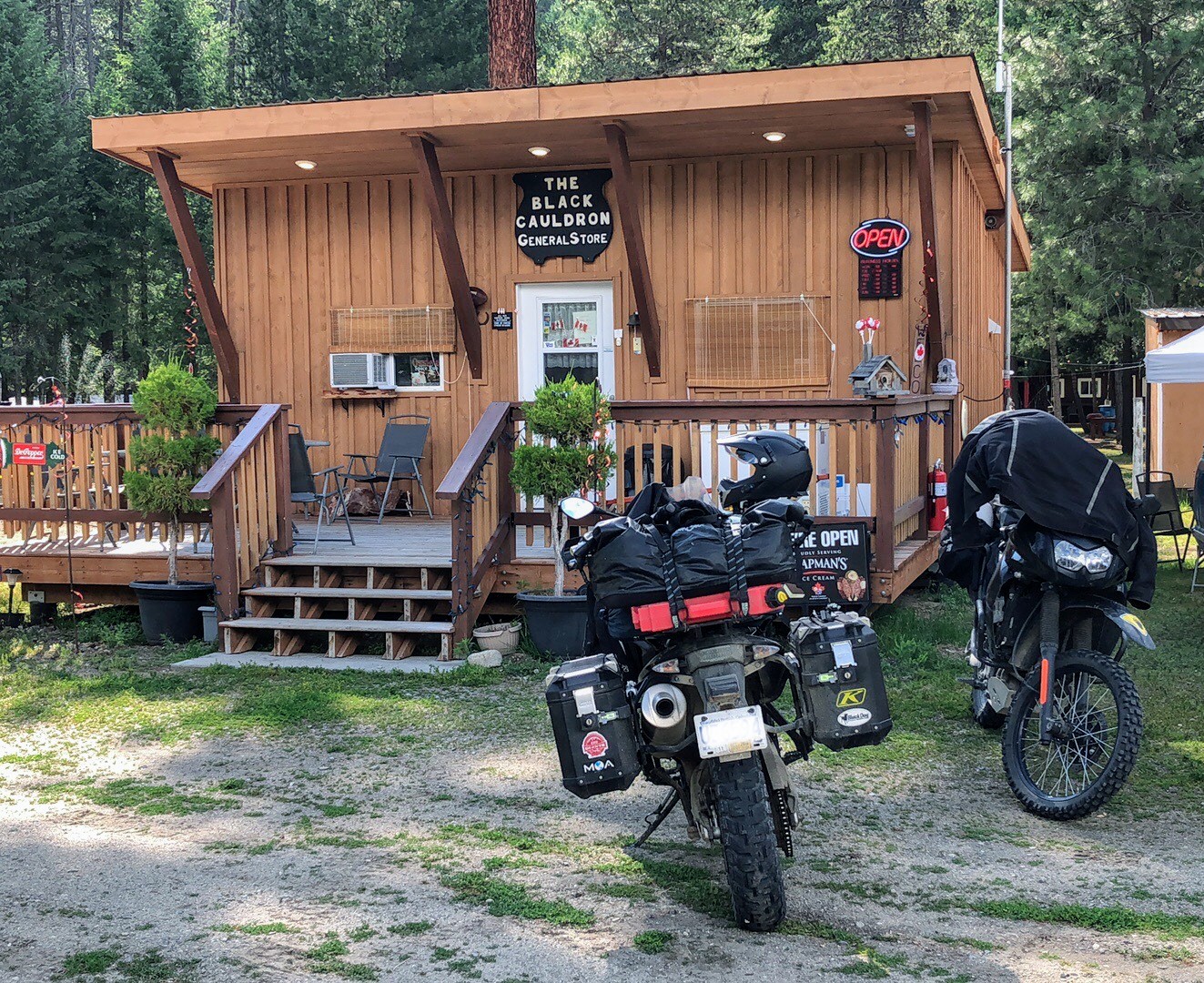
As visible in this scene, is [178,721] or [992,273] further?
[992,273]

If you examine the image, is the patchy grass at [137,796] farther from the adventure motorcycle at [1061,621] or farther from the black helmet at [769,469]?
the adventure motorcycle at [1061,621]

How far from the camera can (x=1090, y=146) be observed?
70.3 ft

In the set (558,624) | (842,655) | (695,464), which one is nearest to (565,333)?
(695,464)

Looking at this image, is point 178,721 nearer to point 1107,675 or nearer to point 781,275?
point 1107,675

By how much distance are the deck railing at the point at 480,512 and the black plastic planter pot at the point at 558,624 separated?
1.38 ft

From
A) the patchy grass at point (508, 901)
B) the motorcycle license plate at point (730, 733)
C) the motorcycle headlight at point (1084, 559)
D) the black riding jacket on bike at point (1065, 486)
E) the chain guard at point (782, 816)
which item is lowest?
the patchy grass at point (508, 901)

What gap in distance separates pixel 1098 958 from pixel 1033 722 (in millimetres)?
1577

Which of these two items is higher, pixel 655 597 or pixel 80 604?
pixel 655 597

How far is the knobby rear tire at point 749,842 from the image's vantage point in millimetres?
3412

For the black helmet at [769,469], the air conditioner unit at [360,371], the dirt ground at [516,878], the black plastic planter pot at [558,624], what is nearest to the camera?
the dirt ground at [516,878]

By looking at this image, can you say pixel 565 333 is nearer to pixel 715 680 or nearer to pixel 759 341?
pixel 759 341

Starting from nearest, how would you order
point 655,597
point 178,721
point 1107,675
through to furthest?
1. point 655,597
2. point 1107,675
3. point 178,721

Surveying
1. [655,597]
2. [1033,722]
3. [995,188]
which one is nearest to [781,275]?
[995,188]

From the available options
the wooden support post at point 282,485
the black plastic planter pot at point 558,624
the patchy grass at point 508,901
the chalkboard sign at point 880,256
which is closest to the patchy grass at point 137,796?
the patchy grass at point 508,901
